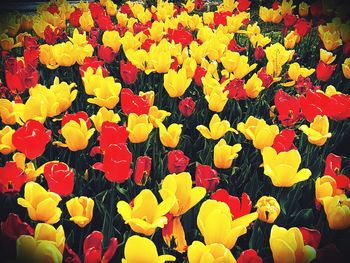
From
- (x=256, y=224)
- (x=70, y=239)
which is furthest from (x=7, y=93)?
(x=256, y=224)

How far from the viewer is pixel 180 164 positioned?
1957 millimetres

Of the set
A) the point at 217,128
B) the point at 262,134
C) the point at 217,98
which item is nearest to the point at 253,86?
the point at 217,98

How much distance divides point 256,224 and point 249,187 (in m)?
0.42

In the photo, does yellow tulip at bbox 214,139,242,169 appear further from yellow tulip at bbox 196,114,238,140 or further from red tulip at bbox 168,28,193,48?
red tulip at bbox 168,28,193,48

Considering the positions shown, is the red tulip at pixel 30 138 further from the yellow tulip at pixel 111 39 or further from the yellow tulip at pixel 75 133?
the yellow tulip at pixel 111 39

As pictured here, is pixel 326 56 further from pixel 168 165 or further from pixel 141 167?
pixel 141 167

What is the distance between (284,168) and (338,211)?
29 cm

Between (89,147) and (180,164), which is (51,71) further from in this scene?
(180,164)

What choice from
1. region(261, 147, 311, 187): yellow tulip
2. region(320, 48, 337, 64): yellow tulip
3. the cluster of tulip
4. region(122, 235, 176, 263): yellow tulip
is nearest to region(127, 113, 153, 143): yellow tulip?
the cluster of tulip

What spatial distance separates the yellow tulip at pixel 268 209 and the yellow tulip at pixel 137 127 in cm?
75

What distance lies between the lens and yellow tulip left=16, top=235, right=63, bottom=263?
1250mm

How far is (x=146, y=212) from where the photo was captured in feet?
5.13

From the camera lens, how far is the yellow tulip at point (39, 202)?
1619 mm

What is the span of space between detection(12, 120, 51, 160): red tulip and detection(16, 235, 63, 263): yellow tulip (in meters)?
Result: 0.77
